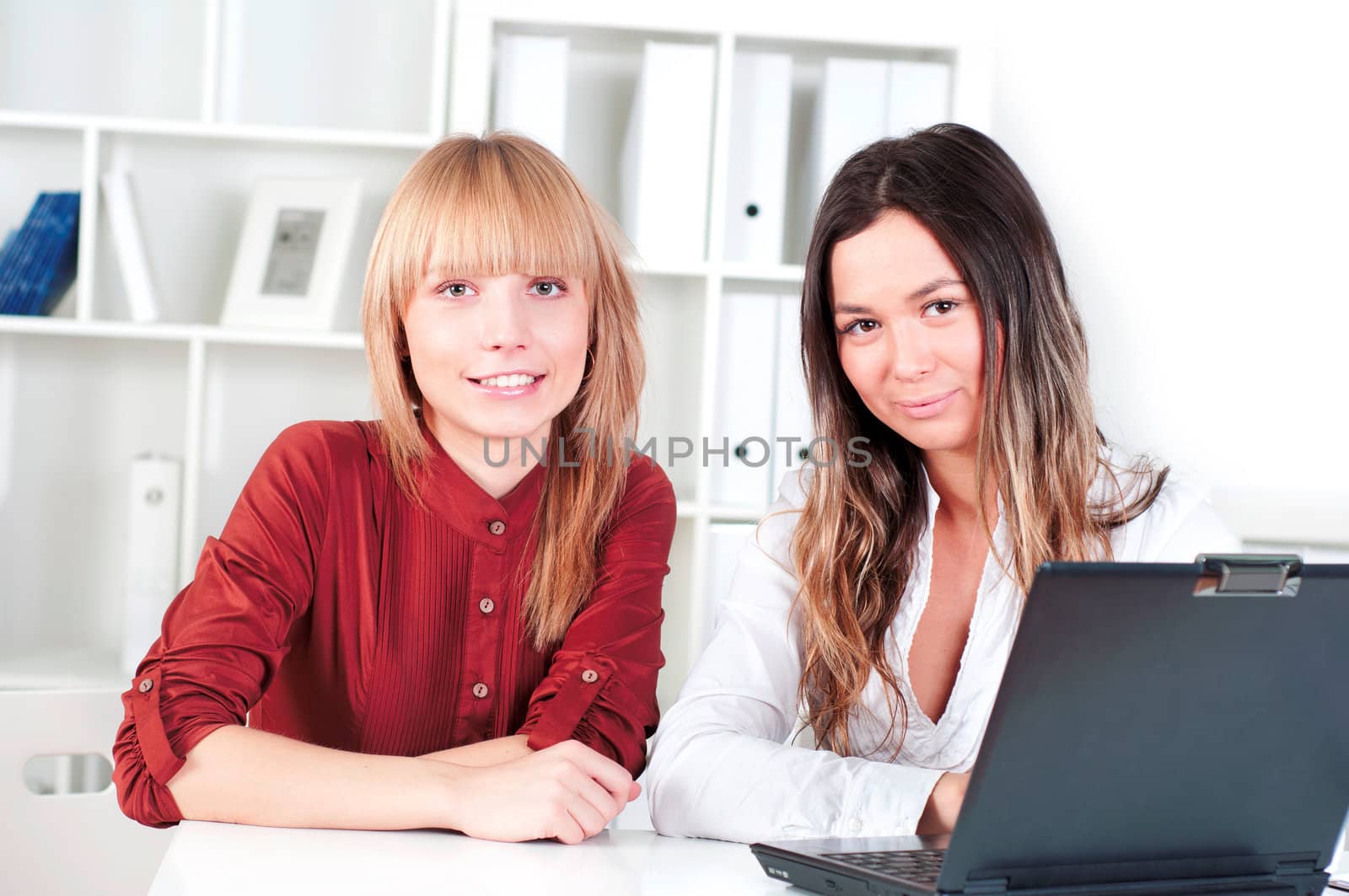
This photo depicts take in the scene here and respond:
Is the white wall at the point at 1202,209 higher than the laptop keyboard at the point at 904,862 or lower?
higher

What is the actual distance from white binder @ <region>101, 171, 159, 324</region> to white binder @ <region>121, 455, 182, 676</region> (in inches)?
11.4

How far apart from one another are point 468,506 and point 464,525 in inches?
0.8

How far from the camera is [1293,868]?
79 centimetres

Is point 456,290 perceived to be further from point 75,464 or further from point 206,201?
point 75,464

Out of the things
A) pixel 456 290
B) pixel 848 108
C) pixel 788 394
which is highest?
pixel 848 108

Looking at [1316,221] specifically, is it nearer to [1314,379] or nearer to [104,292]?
[1314,379]

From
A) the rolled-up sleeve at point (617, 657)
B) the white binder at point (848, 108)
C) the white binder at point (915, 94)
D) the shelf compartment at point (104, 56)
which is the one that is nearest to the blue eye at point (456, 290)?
the rolled-up sleeve at point (617, 657)

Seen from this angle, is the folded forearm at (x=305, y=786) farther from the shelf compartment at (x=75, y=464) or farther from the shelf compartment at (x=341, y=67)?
the shelf compartment at (x=341, y=67)

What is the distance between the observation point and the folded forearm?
0.93 meters

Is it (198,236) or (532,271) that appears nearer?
(532,271)

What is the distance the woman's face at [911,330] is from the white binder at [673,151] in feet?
3.12

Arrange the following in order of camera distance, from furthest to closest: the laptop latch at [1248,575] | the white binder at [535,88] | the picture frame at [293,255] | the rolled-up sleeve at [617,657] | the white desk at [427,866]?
1. the picture frame at [293,255]
2. the white binder at [535,88]
3. the rolled-up sleeve at [617,657]
4. the white desk at [427,866]
5. the laptop latch at [1248,575]

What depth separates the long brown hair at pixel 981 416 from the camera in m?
1.21

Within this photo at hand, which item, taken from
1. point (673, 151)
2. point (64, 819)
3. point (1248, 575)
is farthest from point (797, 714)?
point (673, 151)
